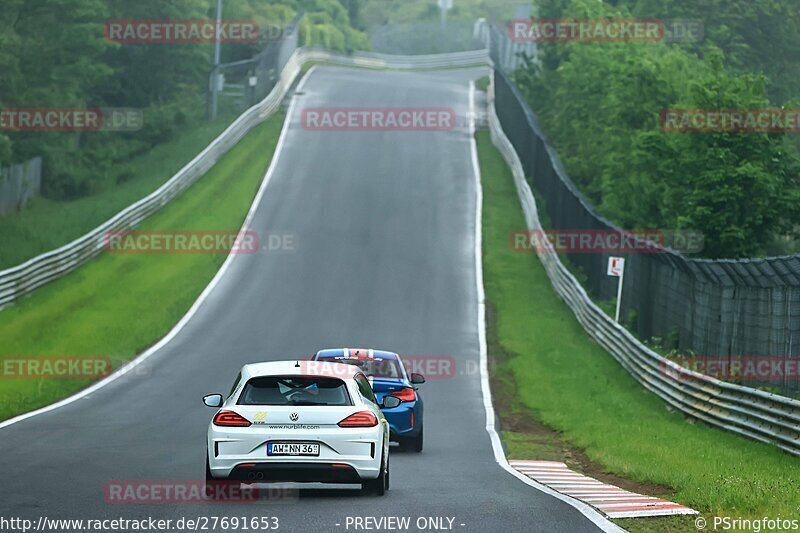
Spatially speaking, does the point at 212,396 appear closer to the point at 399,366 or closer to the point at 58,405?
the point at 399,366

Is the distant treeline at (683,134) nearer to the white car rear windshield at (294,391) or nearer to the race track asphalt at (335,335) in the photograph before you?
the race track asphalt at (335,335)

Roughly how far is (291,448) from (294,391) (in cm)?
68

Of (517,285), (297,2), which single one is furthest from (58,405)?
(297,2)

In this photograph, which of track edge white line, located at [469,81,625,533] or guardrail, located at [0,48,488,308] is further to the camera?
guardrail, located at [0,48,488,308]

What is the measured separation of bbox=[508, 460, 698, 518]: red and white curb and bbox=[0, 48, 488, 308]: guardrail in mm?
19263

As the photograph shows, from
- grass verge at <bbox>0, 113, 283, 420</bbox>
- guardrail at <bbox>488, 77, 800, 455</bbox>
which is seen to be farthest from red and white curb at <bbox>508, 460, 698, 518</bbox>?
grass verge at <bbox>0, 113, 283, 420</bbox>

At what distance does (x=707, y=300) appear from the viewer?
23.1 meters

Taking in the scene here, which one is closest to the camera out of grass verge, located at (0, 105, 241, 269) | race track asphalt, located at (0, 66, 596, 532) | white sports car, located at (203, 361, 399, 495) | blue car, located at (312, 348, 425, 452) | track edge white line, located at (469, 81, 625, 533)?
track edge white line, located at (469, 81, 625, 533)

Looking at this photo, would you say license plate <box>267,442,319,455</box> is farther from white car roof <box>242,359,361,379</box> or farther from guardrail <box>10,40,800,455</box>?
guardrail <box>10,40,800,455</box>

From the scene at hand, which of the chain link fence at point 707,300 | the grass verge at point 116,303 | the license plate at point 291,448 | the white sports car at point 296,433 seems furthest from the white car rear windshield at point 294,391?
the grass verge at point 116,303

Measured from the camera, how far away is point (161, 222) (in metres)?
43.9

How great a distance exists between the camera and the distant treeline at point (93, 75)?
164 feet

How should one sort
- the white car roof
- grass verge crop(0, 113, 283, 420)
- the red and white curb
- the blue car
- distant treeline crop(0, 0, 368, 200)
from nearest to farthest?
the red and white curb
the white car roof
the blue car
grass verge crop(0, 113, 283, 420)
distant treeline crop(0, 0, 368, 200)

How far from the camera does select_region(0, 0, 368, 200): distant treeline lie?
164 feet
